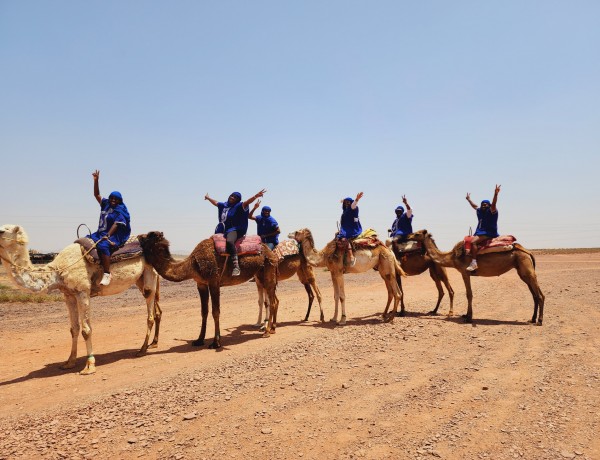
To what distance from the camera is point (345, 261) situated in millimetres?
12328

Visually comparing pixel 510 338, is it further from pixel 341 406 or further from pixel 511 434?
pixel 341 406

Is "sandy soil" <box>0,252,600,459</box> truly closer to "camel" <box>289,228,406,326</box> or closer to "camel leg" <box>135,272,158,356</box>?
"camel leg" <box>135,272,158,356</box>

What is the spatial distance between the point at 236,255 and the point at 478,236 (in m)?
7.46

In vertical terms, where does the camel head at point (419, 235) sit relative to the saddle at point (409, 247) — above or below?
above

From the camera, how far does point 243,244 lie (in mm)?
10609

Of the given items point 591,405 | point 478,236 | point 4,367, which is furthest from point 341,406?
point 478,236

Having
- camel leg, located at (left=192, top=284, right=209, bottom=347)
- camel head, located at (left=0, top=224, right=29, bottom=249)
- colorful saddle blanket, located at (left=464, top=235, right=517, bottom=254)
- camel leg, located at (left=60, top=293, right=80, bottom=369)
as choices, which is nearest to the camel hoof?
camel leg, located at (left=60, top=293, right=80, bottom=369)

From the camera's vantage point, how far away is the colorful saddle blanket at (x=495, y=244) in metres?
12.5

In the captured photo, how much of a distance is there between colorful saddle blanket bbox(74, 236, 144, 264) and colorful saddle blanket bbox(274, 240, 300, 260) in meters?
4.19

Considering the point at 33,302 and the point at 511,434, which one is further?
the point at 33,302

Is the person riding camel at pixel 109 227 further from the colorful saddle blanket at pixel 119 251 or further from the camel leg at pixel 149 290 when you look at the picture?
the camel leg at pixel 149 290

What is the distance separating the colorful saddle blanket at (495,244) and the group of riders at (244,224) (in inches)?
4.7

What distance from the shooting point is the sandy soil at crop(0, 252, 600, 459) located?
517cm

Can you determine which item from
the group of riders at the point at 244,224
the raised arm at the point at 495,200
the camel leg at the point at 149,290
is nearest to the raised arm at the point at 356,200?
the group of riders at the point at 244,224
